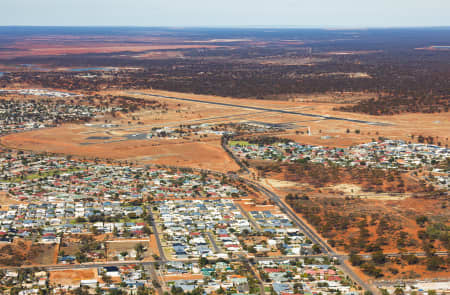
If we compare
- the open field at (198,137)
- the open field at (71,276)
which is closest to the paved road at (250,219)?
the open field at (71,276)

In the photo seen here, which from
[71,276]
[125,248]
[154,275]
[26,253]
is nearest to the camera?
[71,276]

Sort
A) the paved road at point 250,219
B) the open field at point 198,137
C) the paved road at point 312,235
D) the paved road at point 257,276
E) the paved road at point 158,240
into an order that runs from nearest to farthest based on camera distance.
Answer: the paved road at point 257,276, the paved road at point 312,235, the paved road at point 158,240, the paved road at point 250,219, the open field at point 198,137

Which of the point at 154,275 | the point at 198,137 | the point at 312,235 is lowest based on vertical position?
the point at 312,235

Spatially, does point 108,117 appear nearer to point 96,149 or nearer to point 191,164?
point 96,149

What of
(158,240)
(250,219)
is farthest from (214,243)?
(250,219)

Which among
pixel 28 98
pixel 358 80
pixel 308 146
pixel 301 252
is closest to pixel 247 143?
pixel 308 146

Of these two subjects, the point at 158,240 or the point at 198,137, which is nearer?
the point at 158,240

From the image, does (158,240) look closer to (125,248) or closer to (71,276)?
(125,248)

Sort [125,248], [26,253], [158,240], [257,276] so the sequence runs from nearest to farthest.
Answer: [257,276] < [26,253] < [125,248] < [158,240]

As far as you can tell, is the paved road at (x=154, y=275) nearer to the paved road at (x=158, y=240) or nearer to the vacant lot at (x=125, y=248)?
the paved road at (x=158, y=240)

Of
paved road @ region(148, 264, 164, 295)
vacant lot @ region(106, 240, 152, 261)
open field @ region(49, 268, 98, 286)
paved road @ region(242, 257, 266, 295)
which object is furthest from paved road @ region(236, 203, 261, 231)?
open field @ region(49, 268, 98, 286)

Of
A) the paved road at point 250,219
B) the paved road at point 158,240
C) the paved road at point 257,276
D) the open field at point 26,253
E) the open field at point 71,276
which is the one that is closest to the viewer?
the paved road at point 257,276
